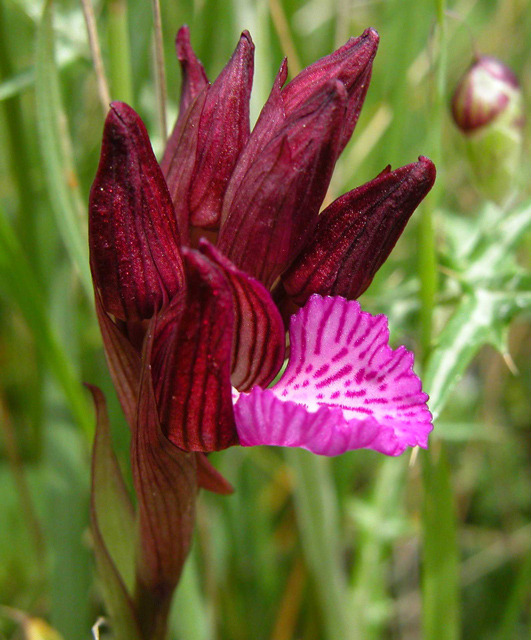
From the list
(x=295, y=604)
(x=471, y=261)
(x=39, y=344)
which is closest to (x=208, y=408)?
(x=39, y=344)

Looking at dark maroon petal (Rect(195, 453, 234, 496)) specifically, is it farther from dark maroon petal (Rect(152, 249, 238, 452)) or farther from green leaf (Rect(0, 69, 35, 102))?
green leaf (Rect(0, 69, 35, 102))

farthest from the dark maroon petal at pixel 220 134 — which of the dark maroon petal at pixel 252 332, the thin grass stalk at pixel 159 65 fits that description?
the thin grass stalk at pixel 159 65

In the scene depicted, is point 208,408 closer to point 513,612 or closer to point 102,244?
point 102,244

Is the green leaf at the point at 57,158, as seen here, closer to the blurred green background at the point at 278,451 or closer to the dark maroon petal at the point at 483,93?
the blurred green background at the point at 278,451

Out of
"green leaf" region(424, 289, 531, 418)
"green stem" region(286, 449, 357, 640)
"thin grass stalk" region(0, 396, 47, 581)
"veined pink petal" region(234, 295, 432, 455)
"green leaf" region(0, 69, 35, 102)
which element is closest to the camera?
"veined pink petal" region(234, 295, 432, 455)

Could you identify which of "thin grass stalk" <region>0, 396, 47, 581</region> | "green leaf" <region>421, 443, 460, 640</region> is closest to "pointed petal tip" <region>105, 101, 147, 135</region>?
"green leaf" <region>421, 443, 460, 640</region>

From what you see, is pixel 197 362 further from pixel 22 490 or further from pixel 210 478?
pixel 22 490
